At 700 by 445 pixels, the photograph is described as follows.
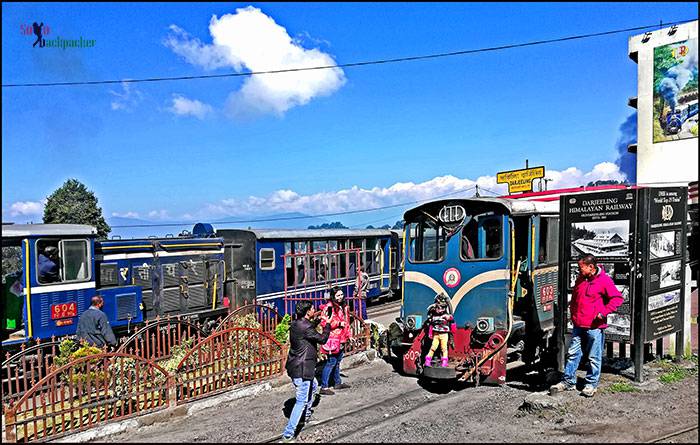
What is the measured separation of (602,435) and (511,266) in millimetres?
3558

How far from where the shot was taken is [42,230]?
455 inches

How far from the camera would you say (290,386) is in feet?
31.8

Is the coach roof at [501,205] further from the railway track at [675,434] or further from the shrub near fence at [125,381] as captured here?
the railway track at [675,434]

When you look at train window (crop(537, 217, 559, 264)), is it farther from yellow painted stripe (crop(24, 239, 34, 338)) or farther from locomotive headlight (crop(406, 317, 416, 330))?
yellow painted stripe (crop(24, 239, 34, 338))

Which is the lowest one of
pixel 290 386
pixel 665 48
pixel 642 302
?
pixel 290 386

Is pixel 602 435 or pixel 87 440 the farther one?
pixel 87 440

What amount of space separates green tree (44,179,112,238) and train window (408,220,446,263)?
41.6 m

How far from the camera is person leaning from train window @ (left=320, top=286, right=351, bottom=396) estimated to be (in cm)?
903

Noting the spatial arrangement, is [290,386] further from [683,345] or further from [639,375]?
[683,345]

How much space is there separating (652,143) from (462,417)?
80.8 feet

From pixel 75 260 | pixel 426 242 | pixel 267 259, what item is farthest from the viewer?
pixel 267 259

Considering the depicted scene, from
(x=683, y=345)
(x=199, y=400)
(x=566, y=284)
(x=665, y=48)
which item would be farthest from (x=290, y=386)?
(x=665, y=48)

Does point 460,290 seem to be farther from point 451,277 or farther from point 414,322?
point 414,322

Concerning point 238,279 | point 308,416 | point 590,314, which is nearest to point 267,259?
point 238,279
